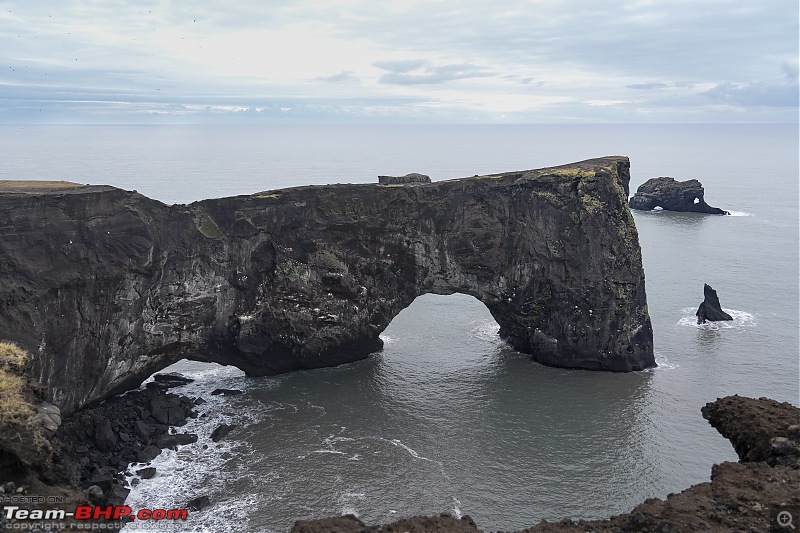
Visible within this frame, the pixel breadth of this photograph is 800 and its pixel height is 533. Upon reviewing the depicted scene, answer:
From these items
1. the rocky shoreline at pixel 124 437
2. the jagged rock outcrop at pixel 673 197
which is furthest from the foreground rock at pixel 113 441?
the jagged rock outcrop at pixel 673 197

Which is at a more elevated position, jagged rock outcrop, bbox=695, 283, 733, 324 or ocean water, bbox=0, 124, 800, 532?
jagged rock outcrop, bbox=695, 283, 733, 324

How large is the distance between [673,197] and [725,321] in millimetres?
74535

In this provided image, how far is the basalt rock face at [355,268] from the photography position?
4531 centimetres

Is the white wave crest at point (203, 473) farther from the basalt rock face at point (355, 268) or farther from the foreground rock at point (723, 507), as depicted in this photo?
the foreground rock at point (723, 507)

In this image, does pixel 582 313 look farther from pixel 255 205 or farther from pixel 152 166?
pixel 152 166

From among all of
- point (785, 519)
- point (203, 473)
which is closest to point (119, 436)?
point (203, 473)

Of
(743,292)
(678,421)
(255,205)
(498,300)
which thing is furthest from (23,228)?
(743,292)

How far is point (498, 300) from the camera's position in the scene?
55.4m

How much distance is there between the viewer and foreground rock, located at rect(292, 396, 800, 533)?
23016 millimetres

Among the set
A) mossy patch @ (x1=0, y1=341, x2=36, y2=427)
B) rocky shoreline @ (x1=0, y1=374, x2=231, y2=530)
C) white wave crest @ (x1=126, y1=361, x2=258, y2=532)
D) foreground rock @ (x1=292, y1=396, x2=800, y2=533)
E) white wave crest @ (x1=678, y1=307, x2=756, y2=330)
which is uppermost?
mossy patch @ (x1=0, y1=341, x2=36, y2=427)

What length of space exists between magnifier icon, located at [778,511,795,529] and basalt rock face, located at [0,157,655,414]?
3000cm

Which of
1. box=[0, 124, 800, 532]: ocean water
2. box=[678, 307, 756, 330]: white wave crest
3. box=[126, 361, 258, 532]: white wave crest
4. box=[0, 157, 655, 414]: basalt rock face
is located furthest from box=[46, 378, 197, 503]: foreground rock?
box=[678, 307, 756, 330]: white wave crest

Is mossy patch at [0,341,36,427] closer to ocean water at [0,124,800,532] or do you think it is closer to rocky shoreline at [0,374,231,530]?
rocky shoreline at [0,374,231,530]

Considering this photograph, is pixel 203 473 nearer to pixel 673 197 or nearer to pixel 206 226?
pixel 206 226
